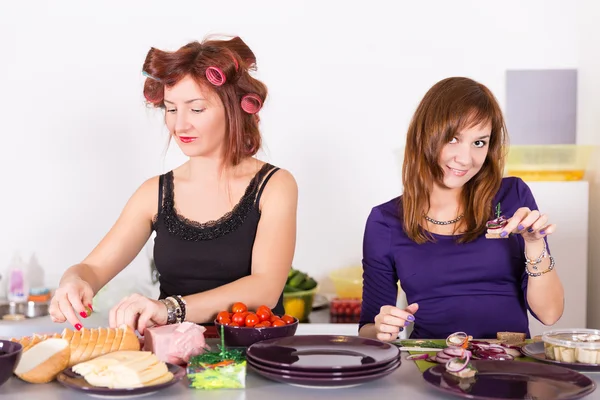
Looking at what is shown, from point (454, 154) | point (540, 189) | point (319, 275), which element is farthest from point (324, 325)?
point (454, 154)

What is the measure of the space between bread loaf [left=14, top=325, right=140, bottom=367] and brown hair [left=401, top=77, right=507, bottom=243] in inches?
39.2

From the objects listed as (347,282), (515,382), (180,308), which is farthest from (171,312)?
(347,282)

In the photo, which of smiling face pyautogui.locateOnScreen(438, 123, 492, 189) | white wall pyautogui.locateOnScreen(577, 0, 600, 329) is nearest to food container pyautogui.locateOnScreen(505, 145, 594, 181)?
white wall pyautogui.locateOnScreen(577, 0, 600, 329)

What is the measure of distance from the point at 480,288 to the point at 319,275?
1720 millimetres

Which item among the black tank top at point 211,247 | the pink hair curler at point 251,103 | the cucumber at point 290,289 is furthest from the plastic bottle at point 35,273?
the pink hair curler at point 251,103

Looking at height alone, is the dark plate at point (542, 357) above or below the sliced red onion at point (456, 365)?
below

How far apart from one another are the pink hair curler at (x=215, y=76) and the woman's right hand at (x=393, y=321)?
0.81m

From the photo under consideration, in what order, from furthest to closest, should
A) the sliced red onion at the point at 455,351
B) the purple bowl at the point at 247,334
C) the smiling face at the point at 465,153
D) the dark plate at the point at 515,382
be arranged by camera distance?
the smiling face at the point at 465,153 → the purple bowl at the point at 247,334 → the sliced red onion at the point at 455,351 → the dark plate at the point at 515,382

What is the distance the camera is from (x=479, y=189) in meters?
2.30

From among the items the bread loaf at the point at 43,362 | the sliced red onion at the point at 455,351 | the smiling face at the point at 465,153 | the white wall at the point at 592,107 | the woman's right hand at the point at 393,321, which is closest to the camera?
the bread loaf at the point at 43,362

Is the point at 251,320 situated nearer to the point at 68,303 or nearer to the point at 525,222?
the point at 68,303

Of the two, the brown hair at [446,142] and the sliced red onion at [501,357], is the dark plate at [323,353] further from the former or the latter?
the brown hair at [446,142]

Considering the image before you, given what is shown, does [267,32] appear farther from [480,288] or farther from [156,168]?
[480,288]

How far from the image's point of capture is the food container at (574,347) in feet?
5.07
